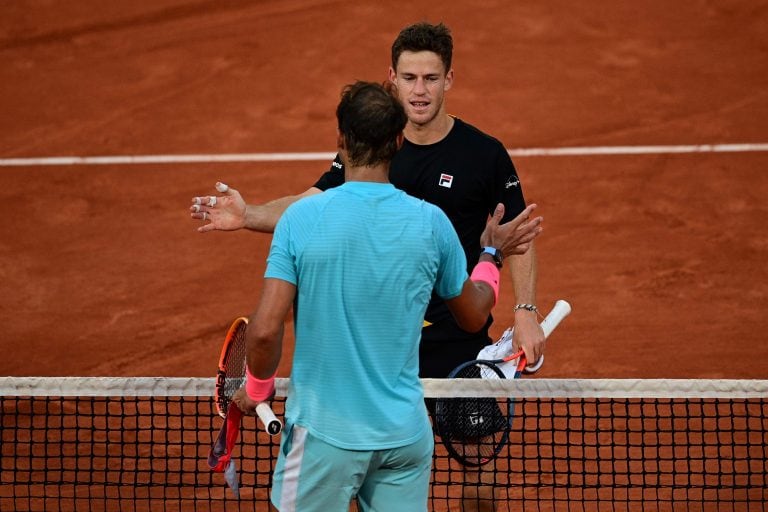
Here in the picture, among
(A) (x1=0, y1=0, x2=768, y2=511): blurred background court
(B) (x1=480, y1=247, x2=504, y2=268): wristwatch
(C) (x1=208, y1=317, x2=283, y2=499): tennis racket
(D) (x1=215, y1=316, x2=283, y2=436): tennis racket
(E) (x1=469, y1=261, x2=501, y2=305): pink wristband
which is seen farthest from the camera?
(A) (x1=0, y1=0, x2=768, y2=511): blurred background court

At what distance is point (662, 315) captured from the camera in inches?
410

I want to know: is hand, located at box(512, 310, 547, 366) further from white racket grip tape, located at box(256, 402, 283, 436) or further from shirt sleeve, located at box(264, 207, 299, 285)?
shirt sleeve, located at box(264, 207, 299, 285)

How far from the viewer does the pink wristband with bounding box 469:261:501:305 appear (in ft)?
16.4

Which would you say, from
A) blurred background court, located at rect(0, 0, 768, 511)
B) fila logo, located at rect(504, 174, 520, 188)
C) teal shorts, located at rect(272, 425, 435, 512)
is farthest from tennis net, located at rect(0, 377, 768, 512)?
teal shorts, located at rect(272, 425, 435, 512)

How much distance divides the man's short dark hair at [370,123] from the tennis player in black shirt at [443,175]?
181cm

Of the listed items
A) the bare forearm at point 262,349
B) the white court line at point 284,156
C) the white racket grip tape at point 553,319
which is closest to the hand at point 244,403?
the bare forearm at point 262,349

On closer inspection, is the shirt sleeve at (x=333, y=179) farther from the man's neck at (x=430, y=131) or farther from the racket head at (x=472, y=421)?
the racket head at (x=472, y=421)

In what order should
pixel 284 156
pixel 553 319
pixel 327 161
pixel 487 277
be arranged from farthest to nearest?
pixel 284 156 < pixel 327 161 < pixel 553 319 < pixel 487 277

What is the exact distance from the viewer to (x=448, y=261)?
466 centimetres

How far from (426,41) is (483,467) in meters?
2.25

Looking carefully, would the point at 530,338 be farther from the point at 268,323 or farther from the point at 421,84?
the point at 268,323

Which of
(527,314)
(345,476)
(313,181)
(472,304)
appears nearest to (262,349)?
(345,476)

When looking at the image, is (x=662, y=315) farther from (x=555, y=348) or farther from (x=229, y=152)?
(x=229, y=152)

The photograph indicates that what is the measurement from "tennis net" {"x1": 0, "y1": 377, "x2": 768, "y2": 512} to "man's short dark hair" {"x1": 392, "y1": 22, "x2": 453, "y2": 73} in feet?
6.48
